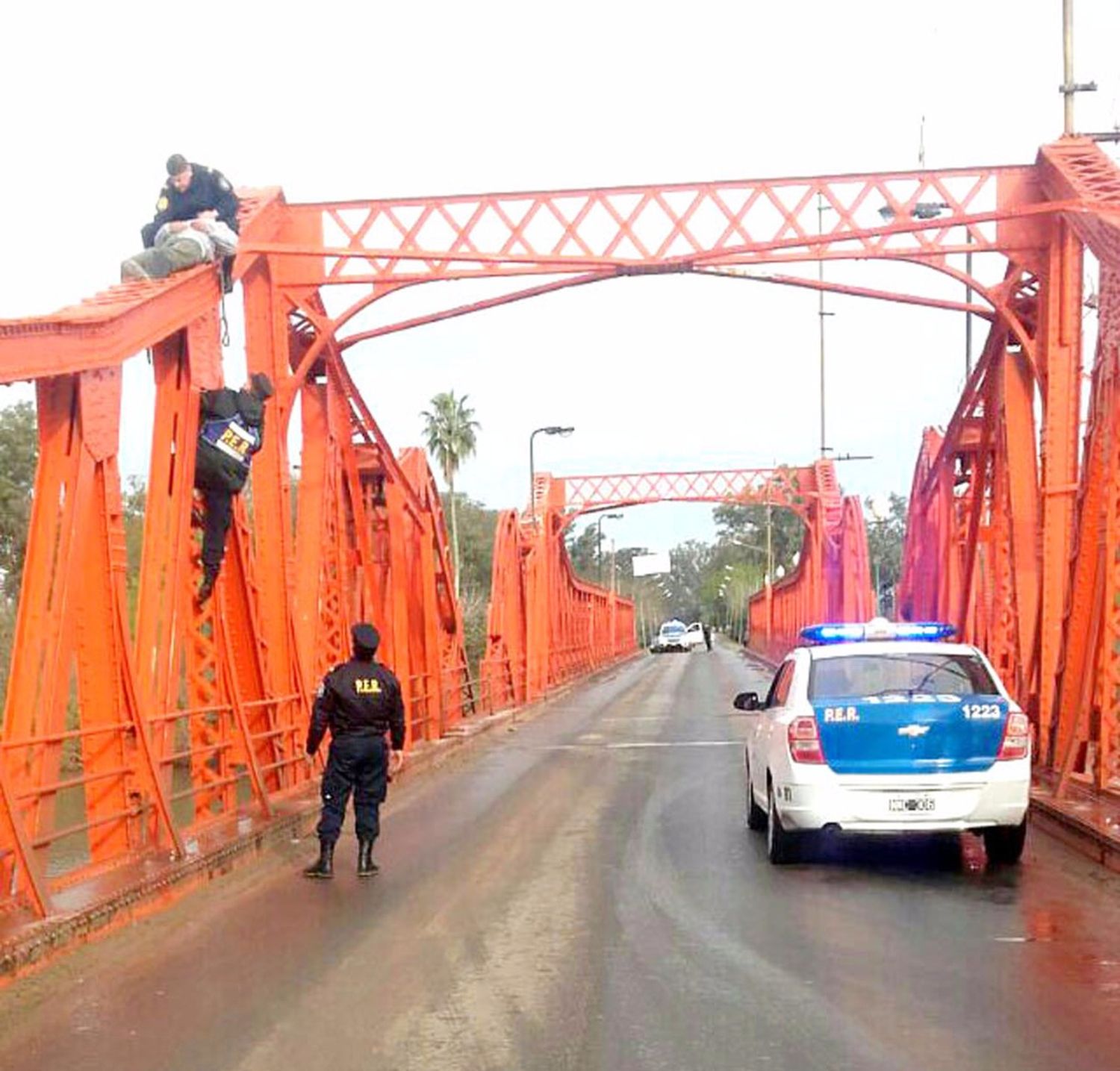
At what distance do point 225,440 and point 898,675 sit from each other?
5260 millimetres

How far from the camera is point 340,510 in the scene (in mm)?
16625

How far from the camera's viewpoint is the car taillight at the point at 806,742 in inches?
382

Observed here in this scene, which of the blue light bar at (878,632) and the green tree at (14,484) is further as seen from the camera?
the green tree at (14,484)

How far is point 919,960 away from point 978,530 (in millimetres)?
12221

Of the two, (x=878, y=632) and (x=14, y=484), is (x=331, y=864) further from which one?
(x=14, y=484)

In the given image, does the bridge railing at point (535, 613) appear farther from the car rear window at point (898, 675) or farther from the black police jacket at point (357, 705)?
the car rear window at point (898, 675)

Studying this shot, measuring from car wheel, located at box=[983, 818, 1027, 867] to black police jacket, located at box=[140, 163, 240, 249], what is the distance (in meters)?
7.59

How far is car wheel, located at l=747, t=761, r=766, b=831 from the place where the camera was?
38.2ft

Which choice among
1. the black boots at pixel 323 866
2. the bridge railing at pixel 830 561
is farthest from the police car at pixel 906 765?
the bridge railing at pixel 830 561

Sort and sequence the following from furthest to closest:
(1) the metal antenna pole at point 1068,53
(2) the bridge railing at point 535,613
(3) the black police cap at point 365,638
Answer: (2) the bridge railing at point 535,613 < (1) the metal antenna pole at point 1068,53 < (3) the black police cap at point 365,638

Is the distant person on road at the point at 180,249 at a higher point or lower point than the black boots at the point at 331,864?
higher

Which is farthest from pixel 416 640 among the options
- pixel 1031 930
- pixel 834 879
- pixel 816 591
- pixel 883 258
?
pixel 816 591

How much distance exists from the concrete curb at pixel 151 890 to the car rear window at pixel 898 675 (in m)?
4.10

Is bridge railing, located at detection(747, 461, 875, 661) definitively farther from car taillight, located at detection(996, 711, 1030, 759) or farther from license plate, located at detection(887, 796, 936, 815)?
license plate, located at detection(887, 796, 936, 815)
